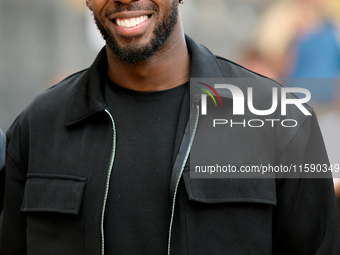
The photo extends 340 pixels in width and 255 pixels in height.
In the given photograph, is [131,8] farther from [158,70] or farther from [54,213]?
[54,213]

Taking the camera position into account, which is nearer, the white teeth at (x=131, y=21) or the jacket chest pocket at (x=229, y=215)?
the jacket chest pocket at (x=229, y=215)

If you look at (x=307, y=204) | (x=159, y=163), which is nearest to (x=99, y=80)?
(x=159, y=163)

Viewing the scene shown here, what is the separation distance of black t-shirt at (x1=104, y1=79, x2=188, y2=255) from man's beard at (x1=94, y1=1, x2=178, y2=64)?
0.57 feet

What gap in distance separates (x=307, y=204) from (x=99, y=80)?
3.49 feet

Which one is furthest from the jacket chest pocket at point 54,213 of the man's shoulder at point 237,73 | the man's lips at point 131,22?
the man's shoulder at point 237,73

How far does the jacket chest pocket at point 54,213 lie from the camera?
2.30 metres

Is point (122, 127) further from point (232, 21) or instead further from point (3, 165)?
point (232, 21)

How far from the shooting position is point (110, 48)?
2389 mm

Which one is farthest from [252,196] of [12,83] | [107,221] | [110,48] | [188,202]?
[12,83]

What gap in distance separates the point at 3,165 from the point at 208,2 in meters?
4.07

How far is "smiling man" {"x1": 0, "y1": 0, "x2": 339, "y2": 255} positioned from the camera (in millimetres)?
2229

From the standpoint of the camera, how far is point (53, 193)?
2.36 m

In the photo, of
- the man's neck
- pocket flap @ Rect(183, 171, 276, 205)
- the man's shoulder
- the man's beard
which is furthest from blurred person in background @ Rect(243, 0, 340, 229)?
the man's beard

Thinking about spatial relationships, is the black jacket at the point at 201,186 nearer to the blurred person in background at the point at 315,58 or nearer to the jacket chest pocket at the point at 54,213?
the jacket chest pocket at the point at 54,213
